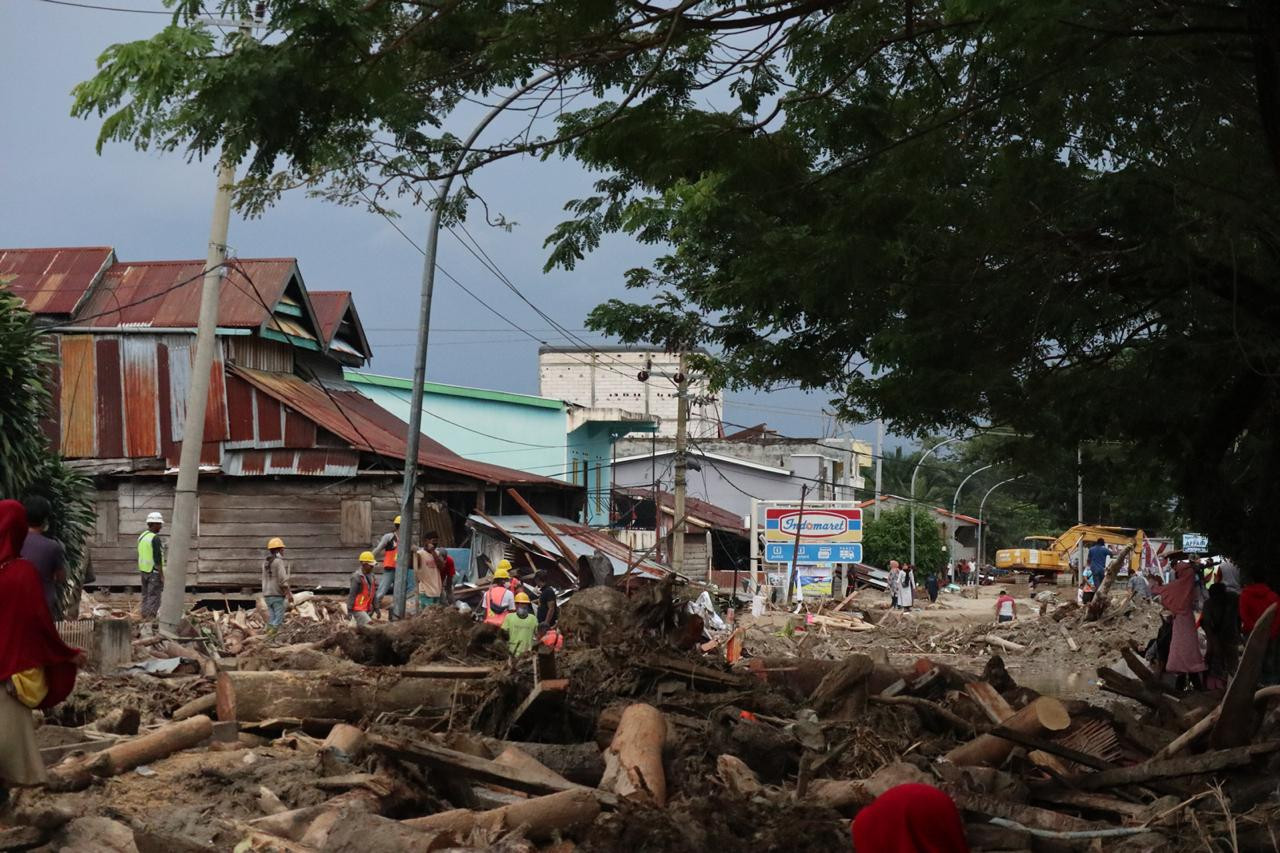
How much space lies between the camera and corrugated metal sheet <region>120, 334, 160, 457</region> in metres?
27.9

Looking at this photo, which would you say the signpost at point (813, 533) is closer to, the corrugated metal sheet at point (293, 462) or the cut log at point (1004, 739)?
the corrugated metal sheet at point (293, 462)

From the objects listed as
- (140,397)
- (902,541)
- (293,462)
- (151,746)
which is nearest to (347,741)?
(151,746)

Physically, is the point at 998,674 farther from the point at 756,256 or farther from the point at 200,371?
the point at 200,371

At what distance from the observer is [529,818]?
765 cm

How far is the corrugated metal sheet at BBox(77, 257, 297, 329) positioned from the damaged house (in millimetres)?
37

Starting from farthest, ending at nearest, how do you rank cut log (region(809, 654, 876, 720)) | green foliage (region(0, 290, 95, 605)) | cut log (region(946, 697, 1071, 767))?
green foliage (region(0, 290, 95, 605))
cut log (region(809, 654, 876, 720))
cut log (region(946, 697, 1071, 767))

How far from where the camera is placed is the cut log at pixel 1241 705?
28.7ft

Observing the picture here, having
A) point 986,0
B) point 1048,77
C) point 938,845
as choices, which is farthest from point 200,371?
point 938,845

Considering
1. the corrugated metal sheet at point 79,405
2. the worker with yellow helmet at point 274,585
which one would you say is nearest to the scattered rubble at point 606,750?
the worker with yellow helmet at point 274,585

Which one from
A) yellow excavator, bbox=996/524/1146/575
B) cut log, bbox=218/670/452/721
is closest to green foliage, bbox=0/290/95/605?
cut log, bbox=218/670/452/721

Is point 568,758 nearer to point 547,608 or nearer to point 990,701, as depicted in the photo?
point 990,701

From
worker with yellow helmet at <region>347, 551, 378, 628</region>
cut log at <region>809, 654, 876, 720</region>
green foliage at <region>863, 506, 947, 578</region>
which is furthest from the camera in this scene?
green foliage at <region>863, 506, 947, 578</region>

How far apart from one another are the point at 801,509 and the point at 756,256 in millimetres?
26162

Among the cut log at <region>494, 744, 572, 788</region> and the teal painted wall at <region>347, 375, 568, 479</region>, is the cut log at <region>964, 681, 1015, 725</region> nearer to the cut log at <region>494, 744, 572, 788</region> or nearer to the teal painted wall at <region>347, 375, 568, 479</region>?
the cut log at <region>494, 744, 572, 788</region>
